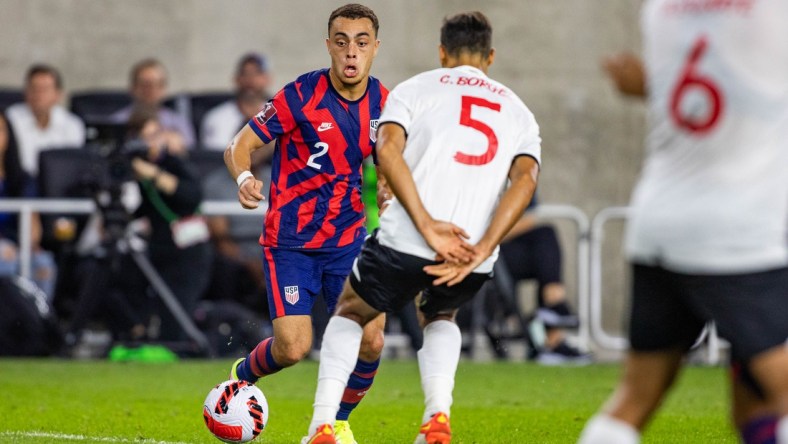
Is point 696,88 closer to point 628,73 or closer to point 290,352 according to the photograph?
point 628,73

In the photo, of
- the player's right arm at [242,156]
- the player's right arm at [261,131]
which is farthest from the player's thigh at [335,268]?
the player's right arm at [261,131]

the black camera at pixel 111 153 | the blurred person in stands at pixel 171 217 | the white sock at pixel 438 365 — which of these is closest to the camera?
Result: the white sock at pixel 438 365

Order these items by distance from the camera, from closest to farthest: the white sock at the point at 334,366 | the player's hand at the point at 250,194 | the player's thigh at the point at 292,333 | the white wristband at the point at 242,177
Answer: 1. the white sock at the point at 334,366
2. the player's hand at the point at 250,194
3. the white wristband at the point at 242,177
4. the player's thigh at the point at 292,333

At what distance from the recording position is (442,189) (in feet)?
19.8

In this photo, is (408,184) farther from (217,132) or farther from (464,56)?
(217,132)

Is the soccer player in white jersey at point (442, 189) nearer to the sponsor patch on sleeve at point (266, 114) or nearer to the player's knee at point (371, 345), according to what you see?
the player's knee at point (371, 345)

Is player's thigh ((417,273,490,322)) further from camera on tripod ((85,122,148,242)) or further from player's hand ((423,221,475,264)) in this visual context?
camera on tripod ((85,122,148,242))

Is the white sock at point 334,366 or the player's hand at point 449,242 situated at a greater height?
the player's hand at point 449,242

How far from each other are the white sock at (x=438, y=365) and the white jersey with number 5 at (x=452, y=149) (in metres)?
0.52

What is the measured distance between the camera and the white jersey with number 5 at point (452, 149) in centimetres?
605

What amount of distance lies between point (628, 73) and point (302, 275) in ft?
10.6

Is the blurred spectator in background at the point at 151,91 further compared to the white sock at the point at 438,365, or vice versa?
the blurred spectator in background at the point at 151,91

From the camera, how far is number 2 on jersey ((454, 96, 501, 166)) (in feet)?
19.9

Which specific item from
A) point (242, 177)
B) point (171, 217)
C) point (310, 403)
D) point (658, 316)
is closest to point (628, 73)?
point (658, 316)
